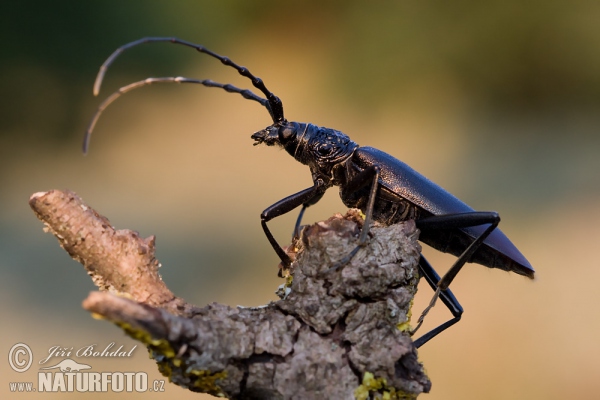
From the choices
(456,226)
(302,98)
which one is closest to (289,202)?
(456,226)

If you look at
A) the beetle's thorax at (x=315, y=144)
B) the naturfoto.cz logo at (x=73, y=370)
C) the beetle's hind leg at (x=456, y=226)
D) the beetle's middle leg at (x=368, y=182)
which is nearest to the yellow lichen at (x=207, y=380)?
the beetle's middle leg at (x=368, y=182)

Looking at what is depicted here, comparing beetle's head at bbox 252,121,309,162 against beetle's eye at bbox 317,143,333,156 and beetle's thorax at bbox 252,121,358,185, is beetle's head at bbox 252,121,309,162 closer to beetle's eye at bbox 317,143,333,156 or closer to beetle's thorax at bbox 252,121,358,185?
beetle's thorax at bbox 252,121,358,185

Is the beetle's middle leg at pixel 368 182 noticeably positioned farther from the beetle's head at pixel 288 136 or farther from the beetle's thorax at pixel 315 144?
the beetle's head at pixel 288 136

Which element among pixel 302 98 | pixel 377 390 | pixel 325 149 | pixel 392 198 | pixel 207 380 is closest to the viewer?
pixel 207 380

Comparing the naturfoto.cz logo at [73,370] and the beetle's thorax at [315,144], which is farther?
the beetle's thorax at [315,144]

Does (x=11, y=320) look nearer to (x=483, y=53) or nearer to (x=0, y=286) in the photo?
(x=0, y=286)

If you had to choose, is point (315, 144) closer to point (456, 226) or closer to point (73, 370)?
point (456, 226)

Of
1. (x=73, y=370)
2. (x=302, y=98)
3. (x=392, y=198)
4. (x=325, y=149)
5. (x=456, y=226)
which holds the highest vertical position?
(x=302, y=98)
